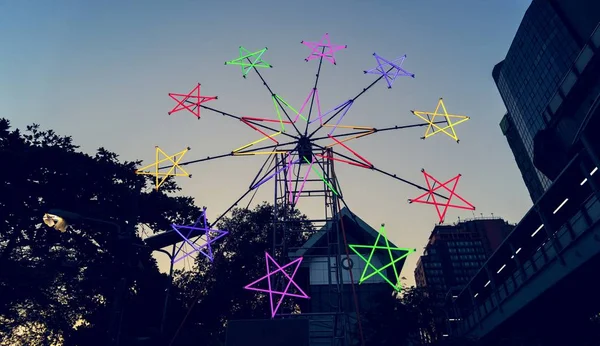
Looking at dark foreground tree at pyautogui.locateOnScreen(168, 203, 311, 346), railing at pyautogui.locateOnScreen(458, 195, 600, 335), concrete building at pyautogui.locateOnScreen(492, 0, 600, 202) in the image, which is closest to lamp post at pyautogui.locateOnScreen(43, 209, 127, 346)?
dark foreground tree at pyautogui.locateOnScreen(168, 203, 311, 346)

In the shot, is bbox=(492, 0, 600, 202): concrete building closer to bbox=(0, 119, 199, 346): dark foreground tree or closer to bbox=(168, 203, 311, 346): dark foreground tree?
bbox=(168, 203, 311, 346): dark foreground tree

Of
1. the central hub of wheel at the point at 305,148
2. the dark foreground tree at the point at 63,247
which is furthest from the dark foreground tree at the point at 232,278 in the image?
the central hub of wheel at the point at 305,148

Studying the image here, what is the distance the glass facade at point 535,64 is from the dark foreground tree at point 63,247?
66122mm

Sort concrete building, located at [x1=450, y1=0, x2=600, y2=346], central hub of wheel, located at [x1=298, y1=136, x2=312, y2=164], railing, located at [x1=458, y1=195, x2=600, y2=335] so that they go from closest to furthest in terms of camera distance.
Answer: central hub of wheel, located at [x1=298, y1=136, x2=312, y2=164], railing, located at [x1=458, y1=195, x2=600, y2=335], concrete building, located at [x1=450, y1=0, x2=600, y2=346]

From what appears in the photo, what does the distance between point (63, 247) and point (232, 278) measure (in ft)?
42.3

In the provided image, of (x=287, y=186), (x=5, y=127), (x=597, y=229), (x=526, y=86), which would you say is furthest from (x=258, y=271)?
(x=526, y=86)

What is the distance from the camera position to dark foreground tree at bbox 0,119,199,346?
22.8 meters

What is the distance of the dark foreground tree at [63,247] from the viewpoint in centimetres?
2281

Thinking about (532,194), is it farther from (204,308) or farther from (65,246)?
(65,246)

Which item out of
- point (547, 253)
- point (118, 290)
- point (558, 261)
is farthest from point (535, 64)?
point (118, 290)

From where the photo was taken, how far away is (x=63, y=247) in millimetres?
26656

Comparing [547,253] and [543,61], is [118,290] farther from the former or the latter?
[543,61]

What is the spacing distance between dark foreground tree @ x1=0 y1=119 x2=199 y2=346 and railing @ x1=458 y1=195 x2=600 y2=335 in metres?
21.0

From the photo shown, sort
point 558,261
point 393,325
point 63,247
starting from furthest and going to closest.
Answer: point 63,247
point 393,325
point 558,261
